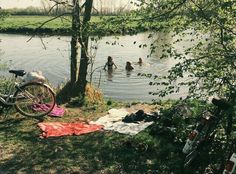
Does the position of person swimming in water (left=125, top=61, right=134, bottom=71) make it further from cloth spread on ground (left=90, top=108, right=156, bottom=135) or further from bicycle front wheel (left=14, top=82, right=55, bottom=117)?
bicycle front wheel (left=14, top=82, right=55, bottom=117)

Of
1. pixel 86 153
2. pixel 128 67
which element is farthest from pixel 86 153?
pixel 128 67

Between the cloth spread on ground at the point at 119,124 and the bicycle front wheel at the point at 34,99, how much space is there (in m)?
1.30

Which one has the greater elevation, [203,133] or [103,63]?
[203,133]

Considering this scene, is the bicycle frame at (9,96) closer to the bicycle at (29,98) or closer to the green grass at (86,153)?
the bicycle at (29,98)

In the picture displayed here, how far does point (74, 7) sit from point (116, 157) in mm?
6271

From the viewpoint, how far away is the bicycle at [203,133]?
6.66 m

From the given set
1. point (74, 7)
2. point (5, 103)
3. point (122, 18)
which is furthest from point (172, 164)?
point (74, 7)

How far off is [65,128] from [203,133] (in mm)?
4141

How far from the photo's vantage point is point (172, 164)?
7930mm

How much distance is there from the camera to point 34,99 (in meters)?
10.6

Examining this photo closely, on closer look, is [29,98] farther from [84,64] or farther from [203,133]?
[203,133]

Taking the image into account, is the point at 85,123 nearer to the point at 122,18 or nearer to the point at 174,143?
the point at 174,143

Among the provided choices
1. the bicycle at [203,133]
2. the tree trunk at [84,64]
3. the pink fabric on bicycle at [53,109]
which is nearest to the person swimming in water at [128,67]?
the tree trunk at [84,64]


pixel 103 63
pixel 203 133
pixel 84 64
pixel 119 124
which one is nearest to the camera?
pixel 203 133
